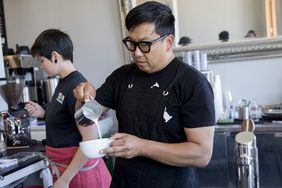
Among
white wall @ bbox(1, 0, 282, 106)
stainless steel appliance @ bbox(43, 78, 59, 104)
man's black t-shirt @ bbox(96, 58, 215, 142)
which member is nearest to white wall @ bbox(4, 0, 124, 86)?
white wall @ bbox(1, 0, 282, 106)

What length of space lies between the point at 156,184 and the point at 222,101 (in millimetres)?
1491

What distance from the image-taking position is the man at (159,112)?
107 cm

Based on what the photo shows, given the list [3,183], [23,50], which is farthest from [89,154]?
[23,50]

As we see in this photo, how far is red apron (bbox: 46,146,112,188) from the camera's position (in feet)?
5.47

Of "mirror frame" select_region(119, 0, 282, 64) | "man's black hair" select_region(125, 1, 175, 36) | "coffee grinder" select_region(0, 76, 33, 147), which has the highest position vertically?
"man's black hair" select_region(125, 1, 175, 36)

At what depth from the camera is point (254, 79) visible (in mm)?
2605

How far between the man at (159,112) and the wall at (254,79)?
155 cm

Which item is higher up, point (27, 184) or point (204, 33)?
point (204, 33)

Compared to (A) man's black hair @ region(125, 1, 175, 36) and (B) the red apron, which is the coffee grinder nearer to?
(B) the red apron

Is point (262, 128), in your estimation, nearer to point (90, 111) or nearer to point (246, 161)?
point (90, 111)

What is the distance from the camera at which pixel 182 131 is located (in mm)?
1137

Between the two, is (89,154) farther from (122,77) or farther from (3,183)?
(3,183)

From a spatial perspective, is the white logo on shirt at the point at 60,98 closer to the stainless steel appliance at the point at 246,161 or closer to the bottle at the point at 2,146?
the bottle at the point at 2,146

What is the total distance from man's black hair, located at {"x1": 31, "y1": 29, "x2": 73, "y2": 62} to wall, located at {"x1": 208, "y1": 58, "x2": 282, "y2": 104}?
1.30m
